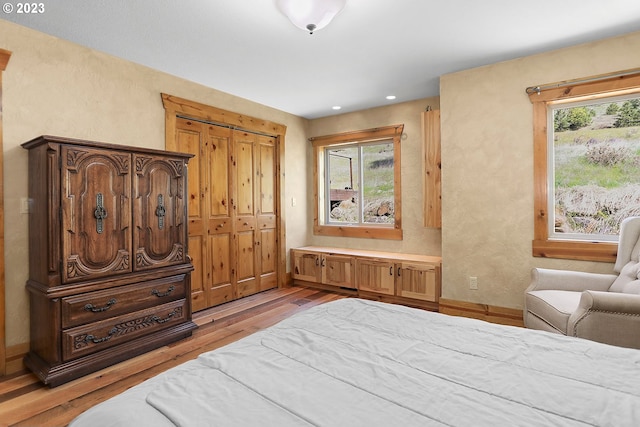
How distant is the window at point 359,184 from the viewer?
186 inches

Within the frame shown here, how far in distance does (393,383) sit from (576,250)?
110 inches

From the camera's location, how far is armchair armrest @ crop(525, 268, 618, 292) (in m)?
2.65

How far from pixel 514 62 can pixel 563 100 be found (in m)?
0.57

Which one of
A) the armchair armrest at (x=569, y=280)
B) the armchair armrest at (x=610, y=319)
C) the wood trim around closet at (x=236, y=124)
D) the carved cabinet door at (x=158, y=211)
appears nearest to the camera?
the armchair armrest at (x=610, y=319)

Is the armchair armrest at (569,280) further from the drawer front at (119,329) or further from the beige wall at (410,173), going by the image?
the drawer front at (119,329)

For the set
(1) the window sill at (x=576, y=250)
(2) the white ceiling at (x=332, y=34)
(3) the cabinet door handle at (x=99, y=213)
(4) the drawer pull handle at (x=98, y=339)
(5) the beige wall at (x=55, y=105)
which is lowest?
(4) the drawer pull handle at (x=98, y=339)

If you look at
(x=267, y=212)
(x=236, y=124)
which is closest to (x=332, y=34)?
(x=236, y=124)

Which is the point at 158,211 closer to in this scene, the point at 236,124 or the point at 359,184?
the point at 236,124

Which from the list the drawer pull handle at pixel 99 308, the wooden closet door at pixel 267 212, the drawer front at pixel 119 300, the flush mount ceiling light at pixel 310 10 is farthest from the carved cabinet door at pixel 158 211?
the flush mount ceiling light at pixel 310 10

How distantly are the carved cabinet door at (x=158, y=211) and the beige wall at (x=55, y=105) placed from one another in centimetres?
55

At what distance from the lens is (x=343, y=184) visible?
5262 mm

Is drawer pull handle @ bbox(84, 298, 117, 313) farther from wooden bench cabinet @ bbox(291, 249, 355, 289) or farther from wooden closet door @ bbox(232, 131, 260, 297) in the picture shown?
wooden bench cabinet @ bbox(291, 249, 355, 289)

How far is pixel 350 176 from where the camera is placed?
519 centimetres

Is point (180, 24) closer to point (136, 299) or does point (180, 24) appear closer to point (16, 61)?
point (16, 61)
